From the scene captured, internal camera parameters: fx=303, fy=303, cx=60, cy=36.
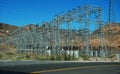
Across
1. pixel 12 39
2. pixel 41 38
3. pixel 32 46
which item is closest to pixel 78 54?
pixel 41 38

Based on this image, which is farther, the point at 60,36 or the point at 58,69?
the point at 60,36

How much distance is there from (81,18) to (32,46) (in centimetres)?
2530

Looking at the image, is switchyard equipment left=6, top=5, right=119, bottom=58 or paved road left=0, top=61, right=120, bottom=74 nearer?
paved road left=0, top=61, right=120, bottom=74

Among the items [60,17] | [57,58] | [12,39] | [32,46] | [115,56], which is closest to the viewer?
[57,58]

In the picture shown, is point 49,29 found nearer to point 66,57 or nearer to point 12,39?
point 66,57

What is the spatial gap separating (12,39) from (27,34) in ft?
38.6

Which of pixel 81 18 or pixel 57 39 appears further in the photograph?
pixel 57 39

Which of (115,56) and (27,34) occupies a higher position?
(27,34)

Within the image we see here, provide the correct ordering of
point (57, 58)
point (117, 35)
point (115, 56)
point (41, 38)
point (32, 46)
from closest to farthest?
point (57, 58) → point (115, 56) → point (41, 38) → point (32, 46) → point (117, 35)

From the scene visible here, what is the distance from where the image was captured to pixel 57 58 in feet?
141

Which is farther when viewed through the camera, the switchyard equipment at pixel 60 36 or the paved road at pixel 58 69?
the switchyard equipment at pixel 60 36

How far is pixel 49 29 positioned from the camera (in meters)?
56.3

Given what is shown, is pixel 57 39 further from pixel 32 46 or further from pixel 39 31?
pixel 32 46

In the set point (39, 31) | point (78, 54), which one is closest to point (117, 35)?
point (39, 31)
